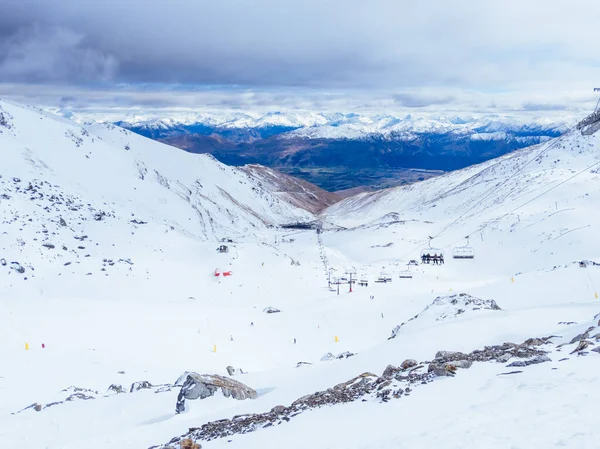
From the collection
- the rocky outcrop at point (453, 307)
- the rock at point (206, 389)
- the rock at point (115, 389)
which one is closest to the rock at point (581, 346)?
the rock at point (206, 389)

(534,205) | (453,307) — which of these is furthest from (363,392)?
A: (534,205)

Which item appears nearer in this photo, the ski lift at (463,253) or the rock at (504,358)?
the rock at (504,358)

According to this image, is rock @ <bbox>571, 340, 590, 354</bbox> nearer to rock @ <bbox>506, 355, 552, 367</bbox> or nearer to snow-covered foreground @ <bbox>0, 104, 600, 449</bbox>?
snow-covered foreground @ <bbox>0, 104, 600, 449</bbox>

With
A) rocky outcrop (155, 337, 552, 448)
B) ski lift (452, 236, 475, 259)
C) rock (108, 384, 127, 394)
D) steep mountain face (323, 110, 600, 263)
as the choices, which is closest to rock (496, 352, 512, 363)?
rocky outcrop (155, 337, 552, 448)

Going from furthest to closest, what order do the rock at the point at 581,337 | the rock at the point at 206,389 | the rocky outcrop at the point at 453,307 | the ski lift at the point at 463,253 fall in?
the ski lift at the point at 463,253 → the rocky outcrop at the point at 453,307 → the rock at the point at 206,389 → the rock at the point at 581,337

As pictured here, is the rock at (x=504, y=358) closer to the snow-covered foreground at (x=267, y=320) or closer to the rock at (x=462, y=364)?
the snow-covered foreground at (x=267, y=320)

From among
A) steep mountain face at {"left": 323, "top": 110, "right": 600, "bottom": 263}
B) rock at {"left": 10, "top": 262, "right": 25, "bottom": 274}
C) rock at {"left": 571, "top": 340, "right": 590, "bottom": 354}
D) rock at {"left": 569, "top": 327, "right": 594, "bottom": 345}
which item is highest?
steep mountain face at {"left": 323, "top": 110, "right": 600, "bottom": 263}
